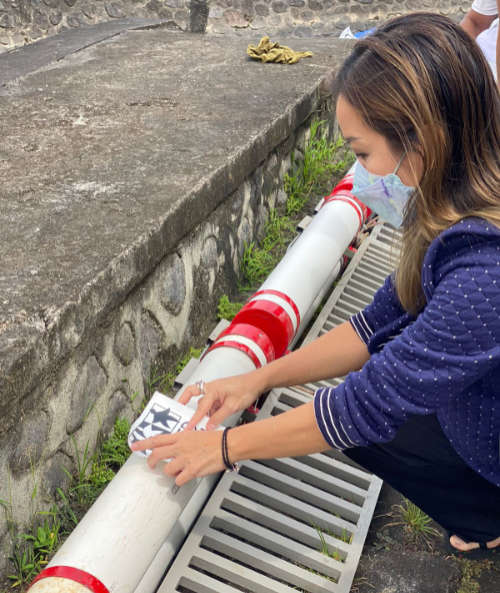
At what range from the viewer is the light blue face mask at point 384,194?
2.09 metres

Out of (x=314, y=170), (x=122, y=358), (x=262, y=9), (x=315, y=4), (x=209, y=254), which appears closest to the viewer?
(x=122, y=358)

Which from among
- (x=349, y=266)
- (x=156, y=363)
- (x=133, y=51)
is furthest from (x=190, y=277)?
(x=133, y=51)

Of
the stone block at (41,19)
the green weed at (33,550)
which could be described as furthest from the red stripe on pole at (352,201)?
the stone block at (41,19)

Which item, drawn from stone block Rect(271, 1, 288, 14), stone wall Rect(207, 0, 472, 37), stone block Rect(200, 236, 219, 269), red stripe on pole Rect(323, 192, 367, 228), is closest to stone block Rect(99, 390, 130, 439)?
stone block Rect(200, 236, 219, 269)

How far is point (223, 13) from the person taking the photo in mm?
9547

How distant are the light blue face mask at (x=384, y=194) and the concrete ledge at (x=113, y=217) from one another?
0.60 meters

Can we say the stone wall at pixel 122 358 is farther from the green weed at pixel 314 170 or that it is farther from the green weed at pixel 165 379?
the green weed at pixel 314 170

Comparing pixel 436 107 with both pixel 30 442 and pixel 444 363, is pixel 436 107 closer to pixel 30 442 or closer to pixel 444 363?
pixel 444 363

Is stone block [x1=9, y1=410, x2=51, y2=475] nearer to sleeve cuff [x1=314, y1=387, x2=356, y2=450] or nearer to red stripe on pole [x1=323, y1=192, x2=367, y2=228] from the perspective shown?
sleeve cuff [x1=314, y1=387, x2=356, y2=450]

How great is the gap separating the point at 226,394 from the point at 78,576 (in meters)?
0.59

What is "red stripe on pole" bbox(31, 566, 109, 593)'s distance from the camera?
1.39 meters

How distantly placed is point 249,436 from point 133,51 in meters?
3.23

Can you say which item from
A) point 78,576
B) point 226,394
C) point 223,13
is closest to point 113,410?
point 226,394

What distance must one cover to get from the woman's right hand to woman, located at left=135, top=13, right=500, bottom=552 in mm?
14
